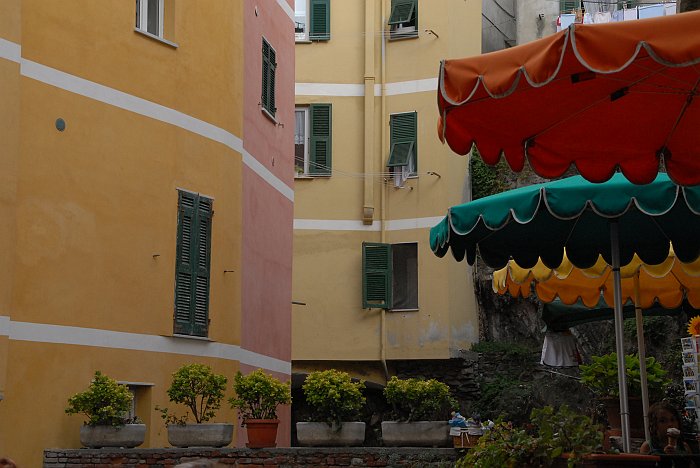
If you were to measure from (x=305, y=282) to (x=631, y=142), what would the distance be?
18513 millimetres

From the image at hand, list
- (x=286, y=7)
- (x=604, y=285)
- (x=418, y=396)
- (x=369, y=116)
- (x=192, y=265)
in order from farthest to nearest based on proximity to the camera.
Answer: (x=369, y=116), (x=286, y=7), (x=192, y=265), (x=418, y=396), (x=604, y=285)

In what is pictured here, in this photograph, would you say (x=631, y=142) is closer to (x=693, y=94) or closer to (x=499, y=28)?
(x=693, y=94)

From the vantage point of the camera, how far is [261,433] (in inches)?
498

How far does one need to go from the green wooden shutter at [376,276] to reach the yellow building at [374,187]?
0.07ft

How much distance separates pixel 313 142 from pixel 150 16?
10899mm

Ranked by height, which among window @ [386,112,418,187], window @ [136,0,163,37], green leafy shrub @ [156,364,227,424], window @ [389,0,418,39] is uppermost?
window @ [389,0,418,39]

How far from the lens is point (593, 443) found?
7.87 metres

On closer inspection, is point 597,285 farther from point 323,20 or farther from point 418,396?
point 323,20

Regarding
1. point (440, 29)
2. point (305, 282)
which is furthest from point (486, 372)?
point (440, 29)

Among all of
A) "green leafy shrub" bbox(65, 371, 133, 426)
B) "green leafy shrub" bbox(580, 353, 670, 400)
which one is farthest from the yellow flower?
"green leafy shrub" bbox(65, 371, 133, 426)

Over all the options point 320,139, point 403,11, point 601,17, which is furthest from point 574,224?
point 601,17

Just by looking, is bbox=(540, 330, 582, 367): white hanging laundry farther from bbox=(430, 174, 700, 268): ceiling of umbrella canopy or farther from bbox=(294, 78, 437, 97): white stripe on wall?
bbox=(294, 78, 437, 97): white stripe on wall

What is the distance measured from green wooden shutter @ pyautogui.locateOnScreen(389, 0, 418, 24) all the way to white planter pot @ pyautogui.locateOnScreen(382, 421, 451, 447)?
1611 centimetres

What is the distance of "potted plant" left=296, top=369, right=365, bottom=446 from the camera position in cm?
1225
